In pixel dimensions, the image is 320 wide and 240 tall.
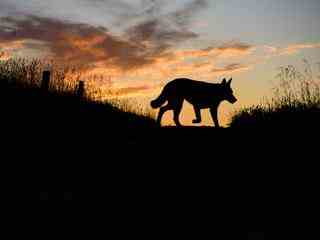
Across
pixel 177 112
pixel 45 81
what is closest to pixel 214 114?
pixel 177 112

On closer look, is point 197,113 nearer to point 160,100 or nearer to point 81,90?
point 160,100

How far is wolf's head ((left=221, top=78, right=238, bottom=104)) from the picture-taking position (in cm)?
1129

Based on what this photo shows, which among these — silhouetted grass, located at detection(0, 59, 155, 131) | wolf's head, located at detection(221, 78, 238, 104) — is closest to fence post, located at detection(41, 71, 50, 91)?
silhouetted grass, located at detection(0, 59, 155, 131)

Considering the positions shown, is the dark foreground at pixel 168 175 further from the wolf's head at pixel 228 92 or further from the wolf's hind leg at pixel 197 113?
the wolf's head at pixel 228 92

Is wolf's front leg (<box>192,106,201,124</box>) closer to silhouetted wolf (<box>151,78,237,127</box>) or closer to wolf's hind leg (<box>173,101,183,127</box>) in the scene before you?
silhouetted wolf (<box>151,78,237,127</box>)

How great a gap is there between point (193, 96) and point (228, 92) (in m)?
1.21

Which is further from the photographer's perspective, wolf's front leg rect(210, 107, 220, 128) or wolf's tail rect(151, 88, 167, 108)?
wolf's tail rect(151, 88, 167, 108)

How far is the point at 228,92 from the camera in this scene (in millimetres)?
11305

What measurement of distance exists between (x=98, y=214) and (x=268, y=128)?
5.96 meters

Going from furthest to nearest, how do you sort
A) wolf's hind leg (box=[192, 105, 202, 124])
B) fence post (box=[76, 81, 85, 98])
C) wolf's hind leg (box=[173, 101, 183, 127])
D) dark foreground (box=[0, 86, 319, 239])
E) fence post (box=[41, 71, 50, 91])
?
fence post (box=[76, 81, 85, 98]), fence post (box=[41, 71, 50, 91]), wolf's hind leg (box=[192, 105, 202, 124]), wolf's hind leg (box=[173, 101, 183, 127]), dark foreground (box=[0, 86, 319, 239])

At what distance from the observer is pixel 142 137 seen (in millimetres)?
8945

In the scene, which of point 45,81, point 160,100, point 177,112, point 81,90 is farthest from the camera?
point 81,90

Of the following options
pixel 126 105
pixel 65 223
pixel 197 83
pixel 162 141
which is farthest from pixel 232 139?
pixel 126 105

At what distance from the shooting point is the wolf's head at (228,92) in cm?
1129
